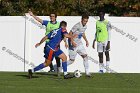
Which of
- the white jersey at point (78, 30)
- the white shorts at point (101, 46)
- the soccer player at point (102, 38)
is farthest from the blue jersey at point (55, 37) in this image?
the white shorts at point (101, 46)

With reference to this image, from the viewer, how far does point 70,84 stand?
16.0 metres

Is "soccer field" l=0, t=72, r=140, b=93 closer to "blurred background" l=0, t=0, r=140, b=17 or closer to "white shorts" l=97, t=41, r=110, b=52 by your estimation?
"white shorts" l=97, t=41, r=110, b=52

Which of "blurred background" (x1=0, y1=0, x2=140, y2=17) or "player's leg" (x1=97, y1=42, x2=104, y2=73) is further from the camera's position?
"blurred background" (x1=0, y1=0, x2=140, y2=17)

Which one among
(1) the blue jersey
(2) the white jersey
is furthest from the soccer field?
(2) the white jersey

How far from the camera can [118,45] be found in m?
23.0

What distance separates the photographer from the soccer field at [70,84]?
1441 centimetres

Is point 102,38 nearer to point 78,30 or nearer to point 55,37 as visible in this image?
point 78,30

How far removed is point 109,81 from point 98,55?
5180mm

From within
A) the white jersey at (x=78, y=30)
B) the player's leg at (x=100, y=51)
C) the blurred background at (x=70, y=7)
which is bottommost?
the player's leg at (x=100, y=51)

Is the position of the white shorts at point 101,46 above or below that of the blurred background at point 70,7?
below

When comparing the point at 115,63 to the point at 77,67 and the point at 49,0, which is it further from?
the point at 49,0

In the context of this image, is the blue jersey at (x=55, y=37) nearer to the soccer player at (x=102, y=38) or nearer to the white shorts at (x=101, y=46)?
the soccer player at (x=102, y=38)

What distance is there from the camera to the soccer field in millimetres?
14406

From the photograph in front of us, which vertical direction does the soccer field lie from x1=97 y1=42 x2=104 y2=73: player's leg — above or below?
below
